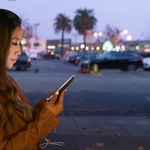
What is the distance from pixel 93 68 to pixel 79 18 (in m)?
45.4

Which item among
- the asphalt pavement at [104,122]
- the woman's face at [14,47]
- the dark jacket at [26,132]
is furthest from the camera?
the asphalt pavement at [104,122]

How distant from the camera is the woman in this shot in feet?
5.44

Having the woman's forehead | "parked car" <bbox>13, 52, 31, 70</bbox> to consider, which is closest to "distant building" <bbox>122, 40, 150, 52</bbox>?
"parked car" <bbox>13, 52, 31, 70</bbox>

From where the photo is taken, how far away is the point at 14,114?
1680 millimetres

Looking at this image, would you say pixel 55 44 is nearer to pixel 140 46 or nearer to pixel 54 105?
pixel 140 46

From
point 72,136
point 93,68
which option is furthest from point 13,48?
point 93,68

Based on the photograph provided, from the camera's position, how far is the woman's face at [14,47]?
5.83ft

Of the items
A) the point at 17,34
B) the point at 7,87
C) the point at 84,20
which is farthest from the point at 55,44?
the point at 7,87

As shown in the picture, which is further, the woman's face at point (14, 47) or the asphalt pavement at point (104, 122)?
the asphalt pavement at point (104, 122)

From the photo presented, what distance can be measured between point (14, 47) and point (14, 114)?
0.38 meters

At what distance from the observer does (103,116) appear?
784cm

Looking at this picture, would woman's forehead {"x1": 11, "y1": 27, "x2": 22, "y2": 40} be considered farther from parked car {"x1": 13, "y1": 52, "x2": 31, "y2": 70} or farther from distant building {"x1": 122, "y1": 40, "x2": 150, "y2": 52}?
distant building {"x1": 122, "y1": 40, "x2": 150, "y2": 52}

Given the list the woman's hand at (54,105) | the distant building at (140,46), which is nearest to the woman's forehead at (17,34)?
the woman's hand at (54,105)

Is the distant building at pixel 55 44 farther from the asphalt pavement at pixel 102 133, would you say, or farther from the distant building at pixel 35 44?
the asphalt pavement at pixel 102 133
